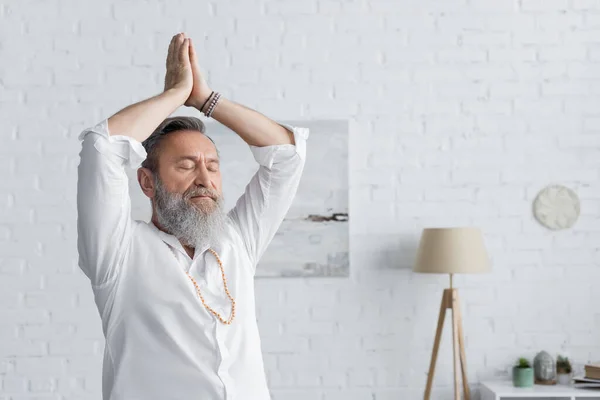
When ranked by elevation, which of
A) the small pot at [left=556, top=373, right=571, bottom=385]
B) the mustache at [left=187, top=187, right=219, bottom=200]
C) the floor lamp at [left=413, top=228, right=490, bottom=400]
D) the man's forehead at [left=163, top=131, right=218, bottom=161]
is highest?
the man's forehead at [left=163, top=131, right=218, bottom=161]

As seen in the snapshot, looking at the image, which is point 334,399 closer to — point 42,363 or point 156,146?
point 42,363

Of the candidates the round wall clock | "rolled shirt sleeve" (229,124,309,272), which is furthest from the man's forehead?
the round wall clock

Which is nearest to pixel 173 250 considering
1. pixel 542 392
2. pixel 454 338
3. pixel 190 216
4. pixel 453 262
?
pixel 190 216

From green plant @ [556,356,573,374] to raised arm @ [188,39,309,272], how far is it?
2184mm

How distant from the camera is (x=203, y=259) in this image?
2.01 metres

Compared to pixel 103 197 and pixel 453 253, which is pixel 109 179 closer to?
pixel 103 197

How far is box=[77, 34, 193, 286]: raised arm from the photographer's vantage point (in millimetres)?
1714

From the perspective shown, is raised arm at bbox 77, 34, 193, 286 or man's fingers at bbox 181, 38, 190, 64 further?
man's fingers at bbox 181, 38, 190, 64

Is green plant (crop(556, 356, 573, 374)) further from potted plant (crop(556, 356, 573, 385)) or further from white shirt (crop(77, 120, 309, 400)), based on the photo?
white shirt (crop(77, 120, 309, 400))

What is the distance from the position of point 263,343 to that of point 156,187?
2097mm

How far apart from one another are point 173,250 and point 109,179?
0.33 metres

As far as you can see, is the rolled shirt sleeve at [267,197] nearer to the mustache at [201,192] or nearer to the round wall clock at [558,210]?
the mustache at [201,192]

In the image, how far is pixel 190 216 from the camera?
6.34 feet

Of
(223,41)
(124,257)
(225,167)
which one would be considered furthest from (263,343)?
(124,257)
